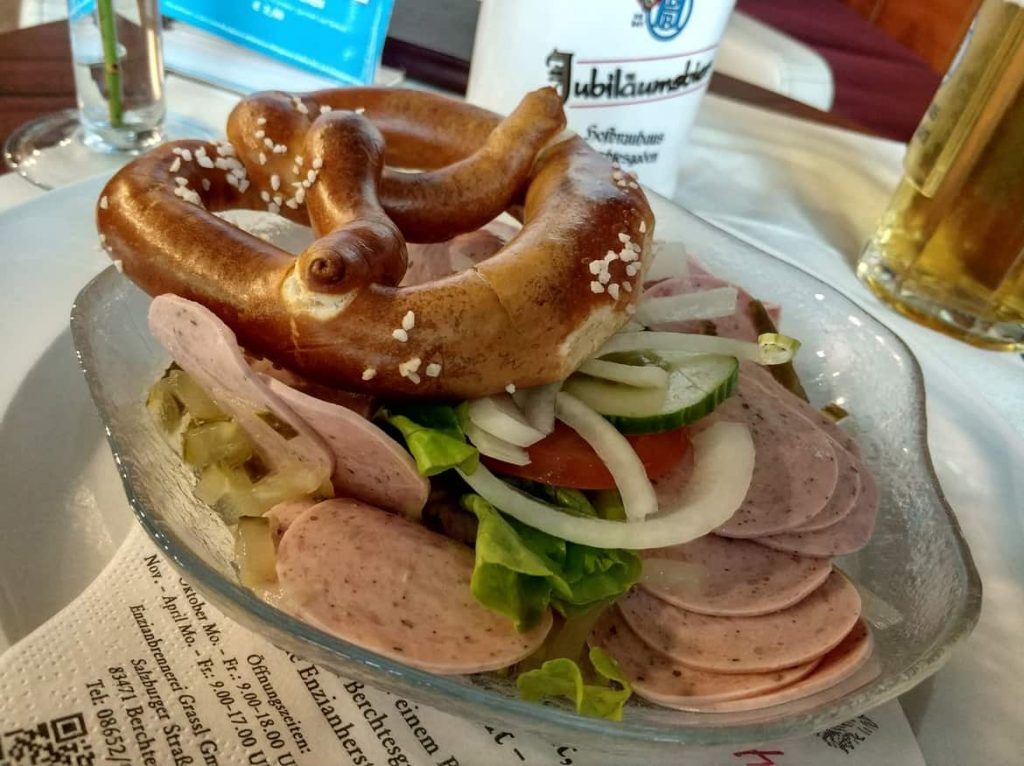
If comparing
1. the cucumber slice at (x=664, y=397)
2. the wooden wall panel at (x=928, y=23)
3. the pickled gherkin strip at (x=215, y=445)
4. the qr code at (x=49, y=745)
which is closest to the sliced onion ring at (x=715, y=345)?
the cucumber slice at (x=664, y=397)

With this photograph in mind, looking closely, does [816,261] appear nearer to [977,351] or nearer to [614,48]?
[977,351]

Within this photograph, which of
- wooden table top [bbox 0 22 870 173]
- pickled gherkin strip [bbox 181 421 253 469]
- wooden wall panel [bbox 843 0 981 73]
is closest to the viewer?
pickled gherkin strip [bbox 181 421 253 469]

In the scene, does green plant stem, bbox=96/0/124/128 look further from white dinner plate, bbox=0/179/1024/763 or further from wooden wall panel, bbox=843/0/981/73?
wooden wall panel, bbox=843/0/981/73

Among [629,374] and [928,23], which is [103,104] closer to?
[629,374]

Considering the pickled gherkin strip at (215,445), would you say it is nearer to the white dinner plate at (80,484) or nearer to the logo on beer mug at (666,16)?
the white dinner plate at (80,484)

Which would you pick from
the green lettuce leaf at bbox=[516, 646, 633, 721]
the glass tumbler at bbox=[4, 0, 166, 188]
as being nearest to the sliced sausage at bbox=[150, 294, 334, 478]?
the green lettuce leaf at bbox=[516, 646, 633, 721]
